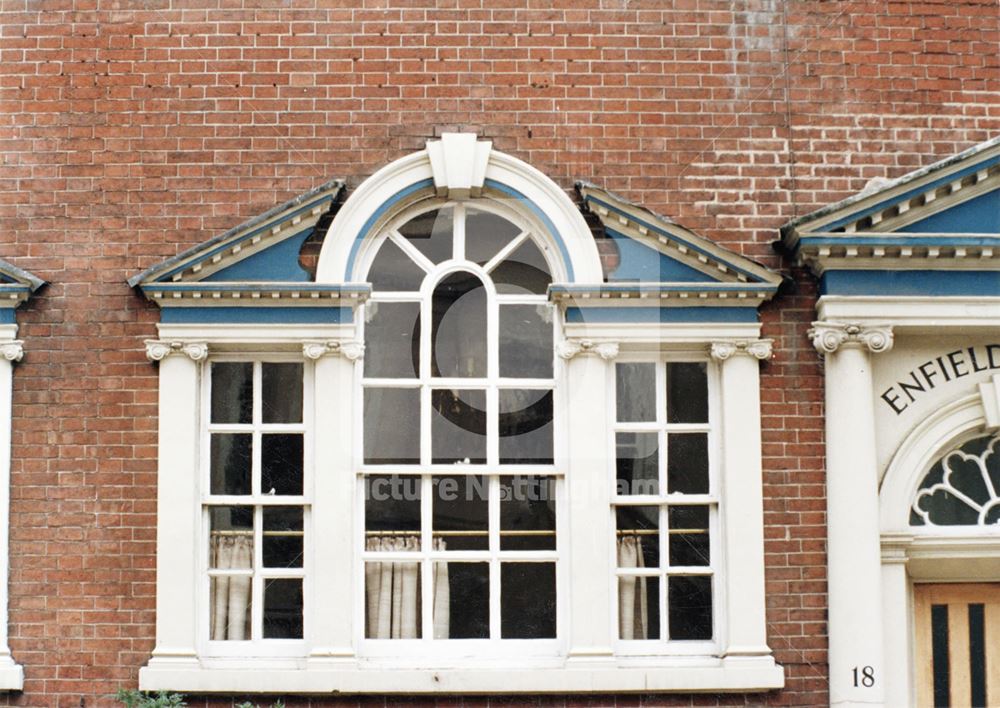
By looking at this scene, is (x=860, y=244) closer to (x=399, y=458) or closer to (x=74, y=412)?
(x=399, y=458)

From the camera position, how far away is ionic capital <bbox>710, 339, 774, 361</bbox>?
33.0 ft

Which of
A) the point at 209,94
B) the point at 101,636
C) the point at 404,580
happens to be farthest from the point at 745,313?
the point at 101,636

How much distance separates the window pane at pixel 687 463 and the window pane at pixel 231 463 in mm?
2920

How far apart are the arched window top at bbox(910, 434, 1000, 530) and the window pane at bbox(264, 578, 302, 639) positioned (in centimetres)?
430

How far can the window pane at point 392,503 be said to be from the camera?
1011 centimetres

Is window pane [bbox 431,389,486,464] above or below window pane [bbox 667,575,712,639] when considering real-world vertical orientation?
above

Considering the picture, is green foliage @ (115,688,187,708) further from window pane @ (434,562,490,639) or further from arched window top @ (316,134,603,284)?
arched window top @ (316,134,603,284)

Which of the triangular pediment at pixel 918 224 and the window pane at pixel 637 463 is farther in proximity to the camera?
the window pane at pixel 637 463

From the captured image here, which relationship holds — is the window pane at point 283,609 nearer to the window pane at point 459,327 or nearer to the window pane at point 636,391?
the window pane at point 459,327

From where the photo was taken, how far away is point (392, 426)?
10188 mm

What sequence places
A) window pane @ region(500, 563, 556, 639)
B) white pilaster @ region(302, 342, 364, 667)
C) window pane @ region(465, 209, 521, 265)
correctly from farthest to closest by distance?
window pane @ region(465, 209, 521, 265) < window pane @ region(500, 563, 556, 639) < white pilaster @ region(302, 342, 364, 667)

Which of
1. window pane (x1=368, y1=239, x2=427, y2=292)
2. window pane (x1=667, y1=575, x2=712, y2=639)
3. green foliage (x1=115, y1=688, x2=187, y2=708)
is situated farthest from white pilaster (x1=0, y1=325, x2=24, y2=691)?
window pane (x1=667, y1=575, x2=712, y2=639)

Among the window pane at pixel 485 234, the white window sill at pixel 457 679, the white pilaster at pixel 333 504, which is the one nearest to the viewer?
the white window sill at pixel 457 679

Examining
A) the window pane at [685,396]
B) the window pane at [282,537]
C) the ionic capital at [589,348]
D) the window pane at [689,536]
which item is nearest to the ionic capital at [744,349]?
the window pane at [685,396]
